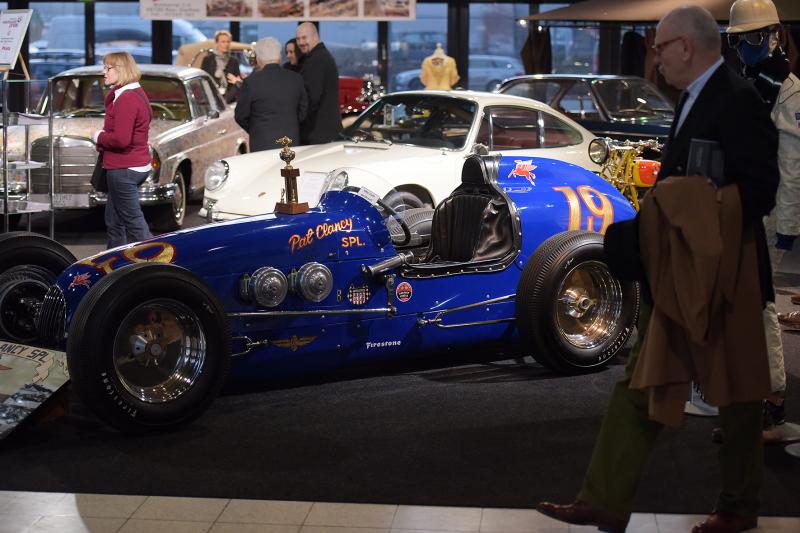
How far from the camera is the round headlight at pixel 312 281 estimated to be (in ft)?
17.7

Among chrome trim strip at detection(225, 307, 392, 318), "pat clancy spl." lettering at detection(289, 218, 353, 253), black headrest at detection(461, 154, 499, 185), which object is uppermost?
black headrest at detection(461, 154, 499, 185)

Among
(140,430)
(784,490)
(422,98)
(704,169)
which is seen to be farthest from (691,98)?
(422,98)

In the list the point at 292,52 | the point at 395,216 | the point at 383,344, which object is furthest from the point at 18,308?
the point at 292,52

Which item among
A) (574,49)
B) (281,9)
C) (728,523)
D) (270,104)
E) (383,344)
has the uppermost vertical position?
(281,9)

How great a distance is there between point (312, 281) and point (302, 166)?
390 centimetres

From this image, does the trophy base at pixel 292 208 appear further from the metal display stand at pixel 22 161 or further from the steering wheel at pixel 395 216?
the metal display stand at pixel 22 161

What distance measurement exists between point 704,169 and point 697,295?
0.39 meters

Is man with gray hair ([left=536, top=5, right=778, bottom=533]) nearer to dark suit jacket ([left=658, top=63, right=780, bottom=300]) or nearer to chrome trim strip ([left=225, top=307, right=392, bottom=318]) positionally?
dark suit jacket ([left=658, top=63, right=780, bottom=300])

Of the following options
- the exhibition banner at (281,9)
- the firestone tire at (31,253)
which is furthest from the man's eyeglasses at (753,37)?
the exhibition banner at (281,9)

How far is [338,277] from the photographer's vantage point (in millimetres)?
5562

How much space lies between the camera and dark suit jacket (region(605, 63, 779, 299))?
3566mm

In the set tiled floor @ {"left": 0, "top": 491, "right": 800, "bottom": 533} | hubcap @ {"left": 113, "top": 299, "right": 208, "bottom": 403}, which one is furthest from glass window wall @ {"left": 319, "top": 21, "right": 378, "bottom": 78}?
tiled floor @ {"left": 0, "top": 491, "right": 800, "bottom": 533}

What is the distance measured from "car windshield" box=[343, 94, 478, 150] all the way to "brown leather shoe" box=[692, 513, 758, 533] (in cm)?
591

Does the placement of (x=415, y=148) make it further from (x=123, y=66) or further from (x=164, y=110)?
(x=164, y=110)
